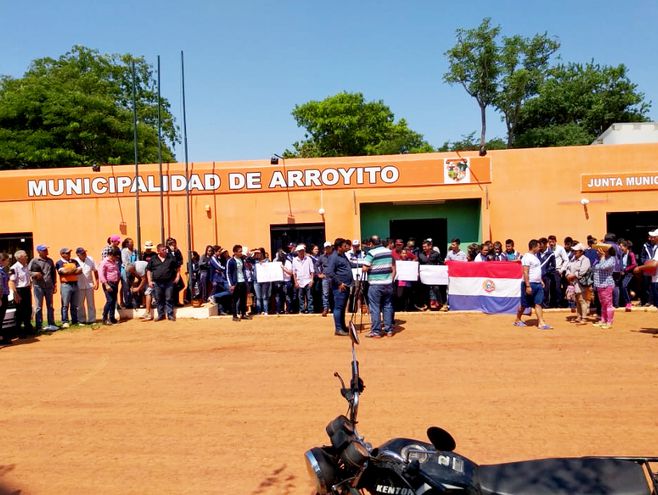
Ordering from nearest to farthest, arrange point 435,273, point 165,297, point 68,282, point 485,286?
1. point 68,282
2. point 165,297
3. point 485,286
4. point 435,273

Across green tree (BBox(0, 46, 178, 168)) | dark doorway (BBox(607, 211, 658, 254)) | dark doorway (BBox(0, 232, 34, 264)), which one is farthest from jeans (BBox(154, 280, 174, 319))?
green tree (BBox(0, 46, 178, 168))

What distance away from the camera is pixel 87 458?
556cm

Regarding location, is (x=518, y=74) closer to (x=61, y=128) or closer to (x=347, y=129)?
(x=347, y=129)

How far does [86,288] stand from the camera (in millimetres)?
13375

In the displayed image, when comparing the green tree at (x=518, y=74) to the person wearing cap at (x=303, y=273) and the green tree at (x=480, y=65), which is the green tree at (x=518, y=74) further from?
the person wearing cap at (x=303, y=273)

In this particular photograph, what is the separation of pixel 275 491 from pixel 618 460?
275 centimetres

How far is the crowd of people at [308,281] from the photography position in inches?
448

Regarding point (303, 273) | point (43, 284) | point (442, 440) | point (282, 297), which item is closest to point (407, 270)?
point (303, 273)

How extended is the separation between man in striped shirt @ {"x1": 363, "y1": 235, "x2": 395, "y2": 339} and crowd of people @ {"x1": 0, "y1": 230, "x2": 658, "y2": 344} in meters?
0.02

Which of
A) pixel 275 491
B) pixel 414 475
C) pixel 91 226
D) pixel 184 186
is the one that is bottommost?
pixel 275 491

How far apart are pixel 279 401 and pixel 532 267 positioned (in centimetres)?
642

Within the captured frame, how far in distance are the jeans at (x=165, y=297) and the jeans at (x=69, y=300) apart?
1719 mm

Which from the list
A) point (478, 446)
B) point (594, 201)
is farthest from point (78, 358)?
point (594, 201)

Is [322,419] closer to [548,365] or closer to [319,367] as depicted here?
[319,367]
